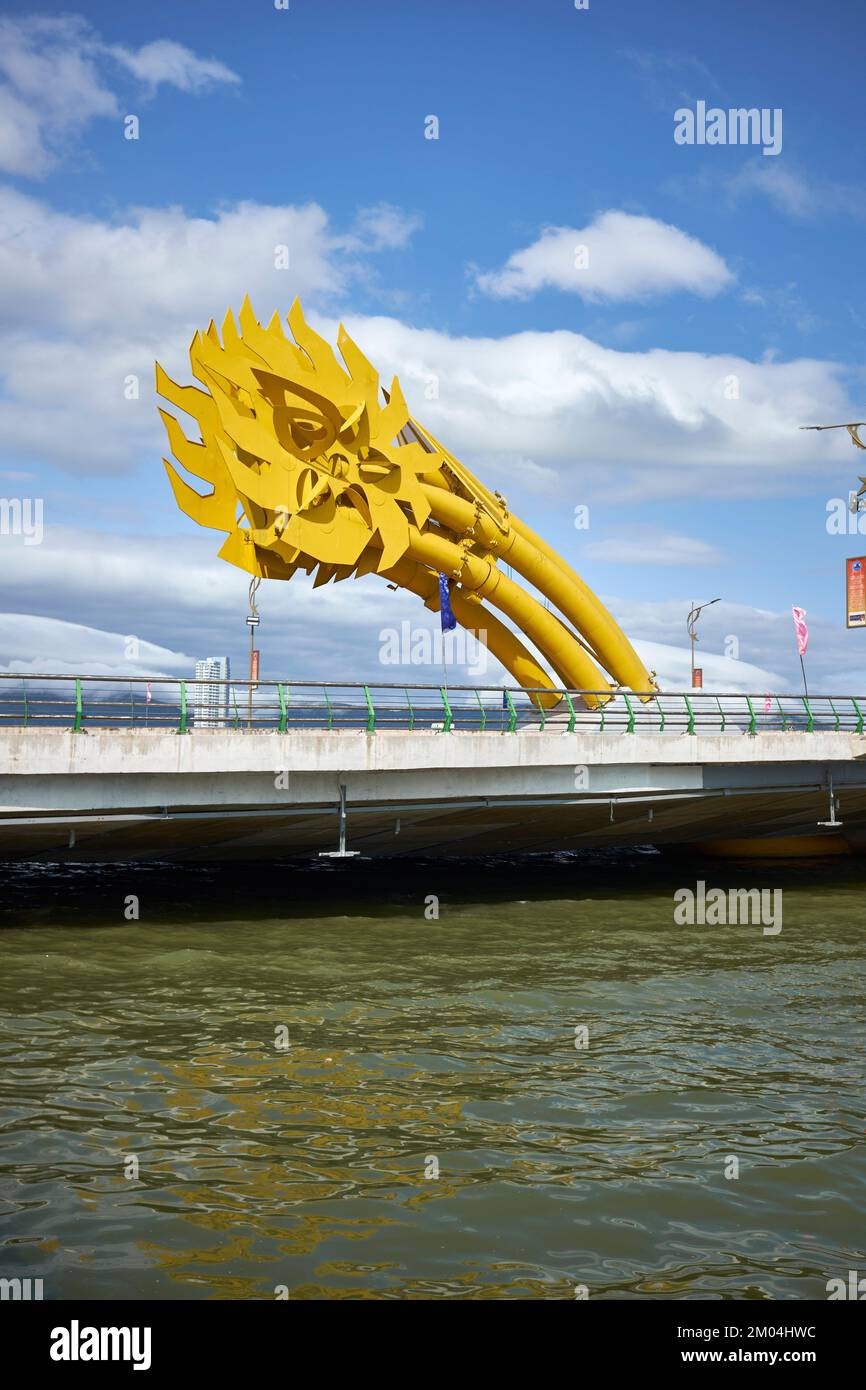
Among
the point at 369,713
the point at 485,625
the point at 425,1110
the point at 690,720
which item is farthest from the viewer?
the point at 485,625

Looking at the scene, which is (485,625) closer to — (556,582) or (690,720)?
(556,582)

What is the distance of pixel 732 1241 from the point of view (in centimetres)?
807

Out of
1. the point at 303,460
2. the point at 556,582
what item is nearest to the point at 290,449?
the point at 303,460

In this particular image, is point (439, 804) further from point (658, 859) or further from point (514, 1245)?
point (514, 1245)

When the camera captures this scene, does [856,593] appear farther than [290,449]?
Yes

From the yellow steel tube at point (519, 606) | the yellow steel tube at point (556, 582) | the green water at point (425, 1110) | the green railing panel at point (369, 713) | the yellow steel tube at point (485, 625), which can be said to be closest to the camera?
the green water at point (425, 1110)

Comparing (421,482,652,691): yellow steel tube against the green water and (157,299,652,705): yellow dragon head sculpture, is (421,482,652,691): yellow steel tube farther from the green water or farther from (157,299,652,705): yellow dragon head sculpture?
the green water

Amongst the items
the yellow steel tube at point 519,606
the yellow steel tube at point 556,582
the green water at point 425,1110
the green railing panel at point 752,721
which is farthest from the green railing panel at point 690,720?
the yellow steel tube at point 556,582

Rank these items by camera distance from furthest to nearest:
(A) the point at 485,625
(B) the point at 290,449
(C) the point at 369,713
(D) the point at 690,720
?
(A) the point at 485,625 → (B) the point at 290,449 → (D) the point at 690,720 → (C) the point at 369,713

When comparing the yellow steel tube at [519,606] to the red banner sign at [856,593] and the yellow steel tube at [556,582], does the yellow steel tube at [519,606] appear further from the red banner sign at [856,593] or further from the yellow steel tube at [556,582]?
the red banner sign at [856,593]

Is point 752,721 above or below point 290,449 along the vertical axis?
below

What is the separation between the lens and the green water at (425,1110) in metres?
7.77

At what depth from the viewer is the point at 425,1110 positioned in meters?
10.9

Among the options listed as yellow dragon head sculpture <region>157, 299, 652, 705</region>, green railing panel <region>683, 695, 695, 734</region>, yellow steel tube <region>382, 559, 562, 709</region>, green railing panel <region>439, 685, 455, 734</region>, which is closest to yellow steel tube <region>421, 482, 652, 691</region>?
yellow dragon head sculpture <region>157, 299, 652, 705</region>
